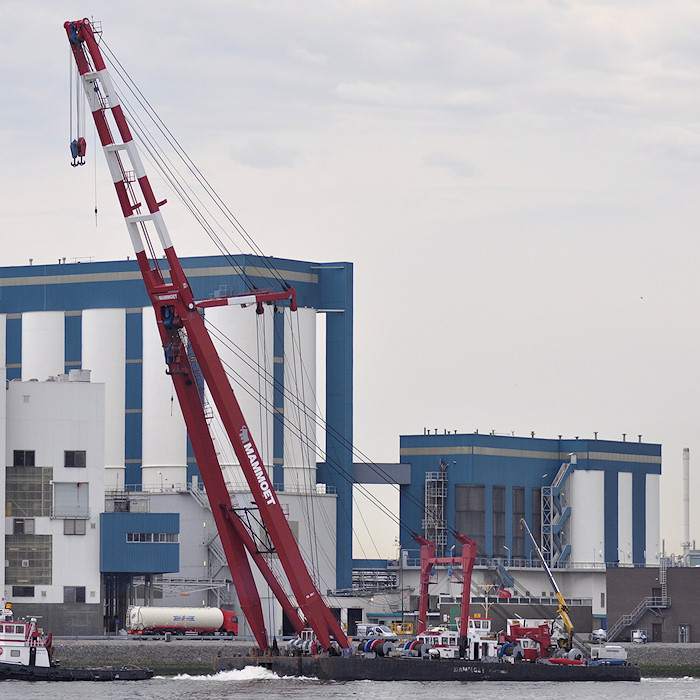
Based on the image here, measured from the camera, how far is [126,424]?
131m

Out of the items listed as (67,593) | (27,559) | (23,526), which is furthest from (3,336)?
(67,593)

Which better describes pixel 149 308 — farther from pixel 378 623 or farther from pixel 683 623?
pixel 683 623

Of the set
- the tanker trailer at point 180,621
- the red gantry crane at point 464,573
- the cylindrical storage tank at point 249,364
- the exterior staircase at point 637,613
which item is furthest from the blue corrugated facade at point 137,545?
the exterior staircase at point 637,613

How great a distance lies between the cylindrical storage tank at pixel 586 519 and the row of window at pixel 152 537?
40339 mm

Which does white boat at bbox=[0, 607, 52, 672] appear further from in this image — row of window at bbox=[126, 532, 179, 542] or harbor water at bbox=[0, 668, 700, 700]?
row of window at bbox=[126, 532, 179, 542]

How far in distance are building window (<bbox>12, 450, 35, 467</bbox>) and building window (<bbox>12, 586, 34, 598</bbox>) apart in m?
7.16

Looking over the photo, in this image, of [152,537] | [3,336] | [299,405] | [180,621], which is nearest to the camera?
[180,621]

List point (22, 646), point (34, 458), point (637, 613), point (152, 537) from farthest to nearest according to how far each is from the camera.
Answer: point (637, 613), point (152, 537), point (34, 458), point (22, 646)

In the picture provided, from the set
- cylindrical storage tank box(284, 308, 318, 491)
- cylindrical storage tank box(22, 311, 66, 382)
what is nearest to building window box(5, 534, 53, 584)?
cylindrical storage tank box(284, 308, 318, 491)

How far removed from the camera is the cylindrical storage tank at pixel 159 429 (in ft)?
418

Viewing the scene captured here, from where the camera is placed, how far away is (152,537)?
366 ft

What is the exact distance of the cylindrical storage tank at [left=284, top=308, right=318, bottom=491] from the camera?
126 metres

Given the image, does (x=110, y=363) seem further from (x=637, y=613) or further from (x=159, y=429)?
(x=637, y=613)

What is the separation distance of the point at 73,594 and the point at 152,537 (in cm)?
624
